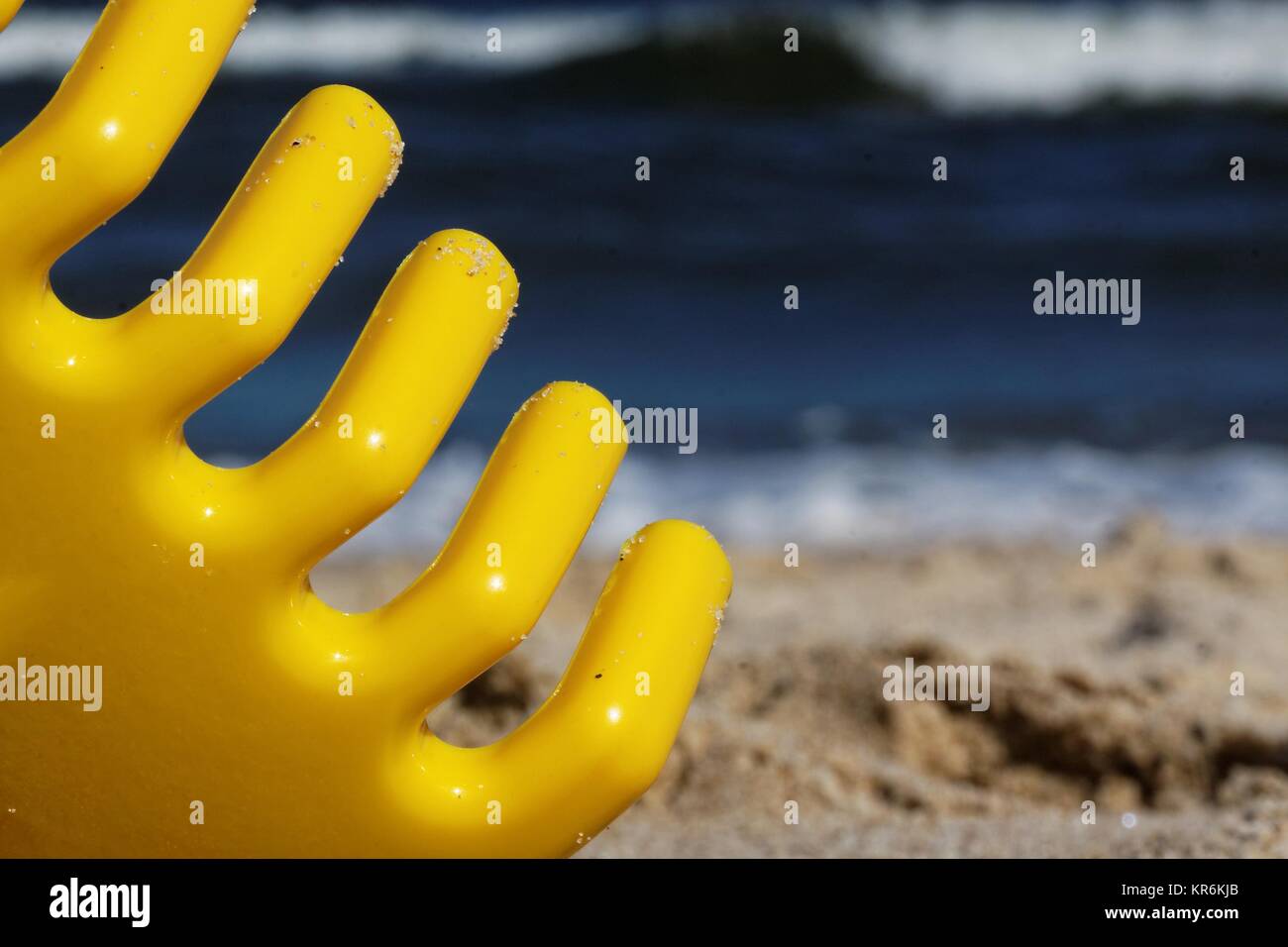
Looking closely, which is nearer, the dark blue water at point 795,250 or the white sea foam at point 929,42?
the dark blue water at point 795,250

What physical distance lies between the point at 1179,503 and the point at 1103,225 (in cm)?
385

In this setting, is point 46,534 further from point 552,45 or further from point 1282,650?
point 552,45

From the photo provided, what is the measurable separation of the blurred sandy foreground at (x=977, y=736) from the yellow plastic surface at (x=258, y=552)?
0.78m

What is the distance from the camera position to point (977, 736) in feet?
9.58

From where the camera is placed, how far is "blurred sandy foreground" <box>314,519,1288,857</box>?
242 cm

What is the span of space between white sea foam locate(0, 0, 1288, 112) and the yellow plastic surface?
32.9 feet

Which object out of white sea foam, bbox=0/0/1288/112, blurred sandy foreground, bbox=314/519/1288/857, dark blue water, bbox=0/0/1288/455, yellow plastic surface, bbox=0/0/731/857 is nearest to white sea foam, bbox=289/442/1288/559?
dark blue water, bbox=0/0/1288/455

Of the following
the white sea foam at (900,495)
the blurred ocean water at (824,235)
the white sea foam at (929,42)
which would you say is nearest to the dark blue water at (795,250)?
the blurred ocean water at (824,235)

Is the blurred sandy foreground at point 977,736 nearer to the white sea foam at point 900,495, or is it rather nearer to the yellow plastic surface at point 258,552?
the yellow plastic surface at point 258,552

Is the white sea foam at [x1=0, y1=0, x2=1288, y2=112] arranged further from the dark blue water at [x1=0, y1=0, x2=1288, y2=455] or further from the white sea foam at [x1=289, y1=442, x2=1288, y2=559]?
the white sea foam at [x1=289, y1=442, x2=1288, y2=559]

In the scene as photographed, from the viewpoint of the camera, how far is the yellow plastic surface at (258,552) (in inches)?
62.7

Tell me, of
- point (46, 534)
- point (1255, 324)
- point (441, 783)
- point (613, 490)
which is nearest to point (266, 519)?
point (46, 534)

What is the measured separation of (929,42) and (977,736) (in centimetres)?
1008

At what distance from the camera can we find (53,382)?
158cm
